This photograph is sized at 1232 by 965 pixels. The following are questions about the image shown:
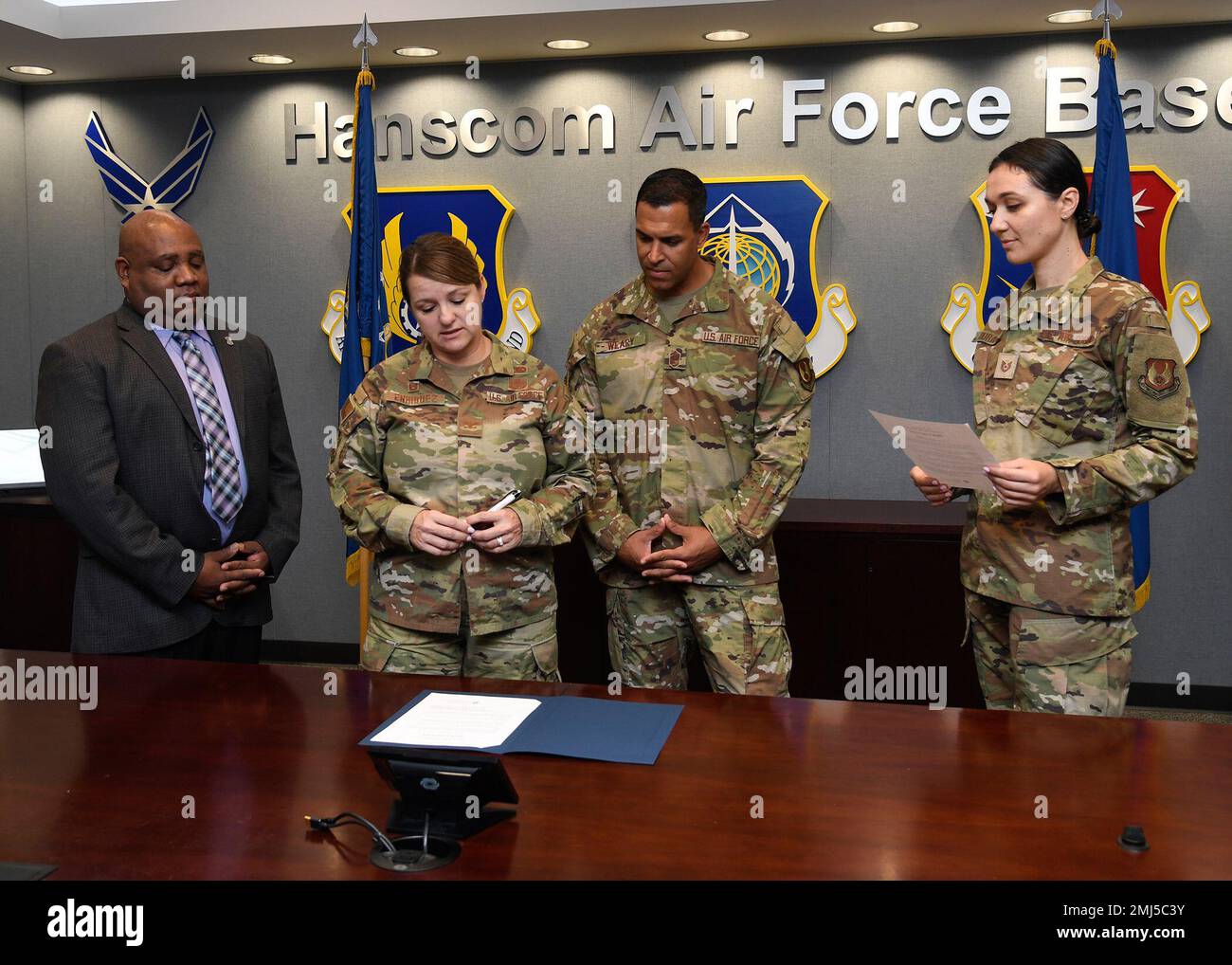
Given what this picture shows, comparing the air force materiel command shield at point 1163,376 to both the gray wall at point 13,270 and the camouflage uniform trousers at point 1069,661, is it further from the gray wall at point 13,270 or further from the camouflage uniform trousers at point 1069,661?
the gray wall at point 13,270

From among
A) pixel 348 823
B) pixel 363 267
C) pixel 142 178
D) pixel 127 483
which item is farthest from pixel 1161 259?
pixel 142 178

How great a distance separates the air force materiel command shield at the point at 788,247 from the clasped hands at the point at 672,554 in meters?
2.22

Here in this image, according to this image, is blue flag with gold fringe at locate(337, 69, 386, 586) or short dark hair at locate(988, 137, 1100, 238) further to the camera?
blue flag with gold fringe at locate(337, 69, 386, 586)

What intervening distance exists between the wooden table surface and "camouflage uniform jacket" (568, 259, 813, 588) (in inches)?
30.4

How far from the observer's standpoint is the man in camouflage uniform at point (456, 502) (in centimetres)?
253

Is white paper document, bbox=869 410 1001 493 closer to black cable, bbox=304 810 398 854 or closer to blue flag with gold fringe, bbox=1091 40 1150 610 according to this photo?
black cable, bbox=304 810 398 854

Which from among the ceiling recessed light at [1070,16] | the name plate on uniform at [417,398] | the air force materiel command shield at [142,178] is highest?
the ceiling recessed light at [1070,16]

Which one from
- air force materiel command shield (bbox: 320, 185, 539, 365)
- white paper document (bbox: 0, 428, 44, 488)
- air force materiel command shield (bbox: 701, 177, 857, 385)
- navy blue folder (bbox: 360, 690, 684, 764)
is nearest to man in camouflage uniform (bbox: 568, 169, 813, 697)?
navy blue folder (bbox: 360, 690, 684, 764)

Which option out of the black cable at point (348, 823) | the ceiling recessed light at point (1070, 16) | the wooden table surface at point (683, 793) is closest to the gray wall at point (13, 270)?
the wooden table surface at point (683, 793)

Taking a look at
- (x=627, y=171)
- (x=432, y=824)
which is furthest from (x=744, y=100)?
(x=432, y=824)

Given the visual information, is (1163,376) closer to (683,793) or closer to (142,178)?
(683,793)

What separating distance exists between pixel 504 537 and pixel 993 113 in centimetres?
328

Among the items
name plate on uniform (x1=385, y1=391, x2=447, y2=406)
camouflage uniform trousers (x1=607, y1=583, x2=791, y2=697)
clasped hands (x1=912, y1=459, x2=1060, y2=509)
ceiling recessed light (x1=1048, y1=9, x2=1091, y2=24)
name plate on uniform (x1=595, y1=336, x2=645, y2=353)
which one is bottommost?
camouflage uniform trousers (x1=607, y1=583, x2=791, y2=697)

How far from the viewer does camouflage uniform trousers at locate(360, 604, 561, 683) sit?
2541 mm
